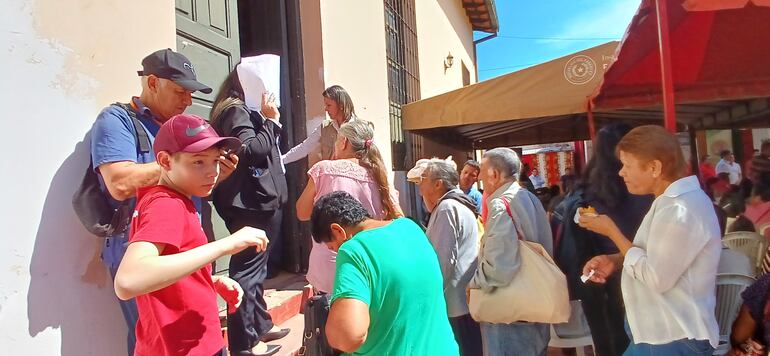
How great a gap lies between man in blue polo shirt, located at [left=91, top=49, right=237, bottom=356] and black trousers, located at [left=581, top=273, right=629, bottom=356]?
6.88ft

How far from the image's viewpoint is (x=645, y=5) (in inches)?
117

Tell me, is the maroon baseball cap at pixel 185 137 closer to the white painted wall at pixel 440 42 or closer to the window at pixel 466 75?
the white painted wall at pixel 440 42

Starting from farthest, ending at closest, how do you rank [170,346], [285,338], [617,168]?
[285,338] < [617,168] < [170,346]

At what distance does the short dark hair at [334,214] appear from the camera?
164cm

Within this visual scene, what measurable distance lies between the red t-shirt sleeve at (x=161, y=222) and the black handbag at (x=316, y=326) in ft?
2.15

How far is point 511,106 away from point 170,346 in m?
4.12

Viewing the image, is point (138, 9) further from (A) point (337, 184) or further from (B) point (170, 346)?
(B) point (170, 346)

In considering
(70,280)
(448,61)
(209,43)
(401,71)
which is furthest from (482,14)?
(70,280)

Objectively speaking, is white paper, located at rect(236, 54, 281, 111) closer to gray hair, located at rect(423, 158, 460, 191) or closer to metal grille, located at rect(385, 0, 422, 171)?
gray hair, located at rect(423, 158, 460, 191)

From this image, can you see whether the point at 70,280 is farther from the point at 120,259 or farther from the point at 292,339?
the point at 292,339

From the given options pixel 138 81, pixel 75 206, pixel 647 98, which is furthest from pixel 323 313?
pixel 647 98

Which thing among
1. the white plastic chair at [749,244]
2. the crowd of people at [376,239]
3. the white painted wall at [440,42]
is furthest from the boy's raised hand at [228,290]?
the white painted wall at [440,42]

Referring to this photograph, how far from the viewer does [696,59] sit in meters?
4.30

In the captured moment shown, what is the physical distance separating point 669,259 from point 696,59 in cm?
340
